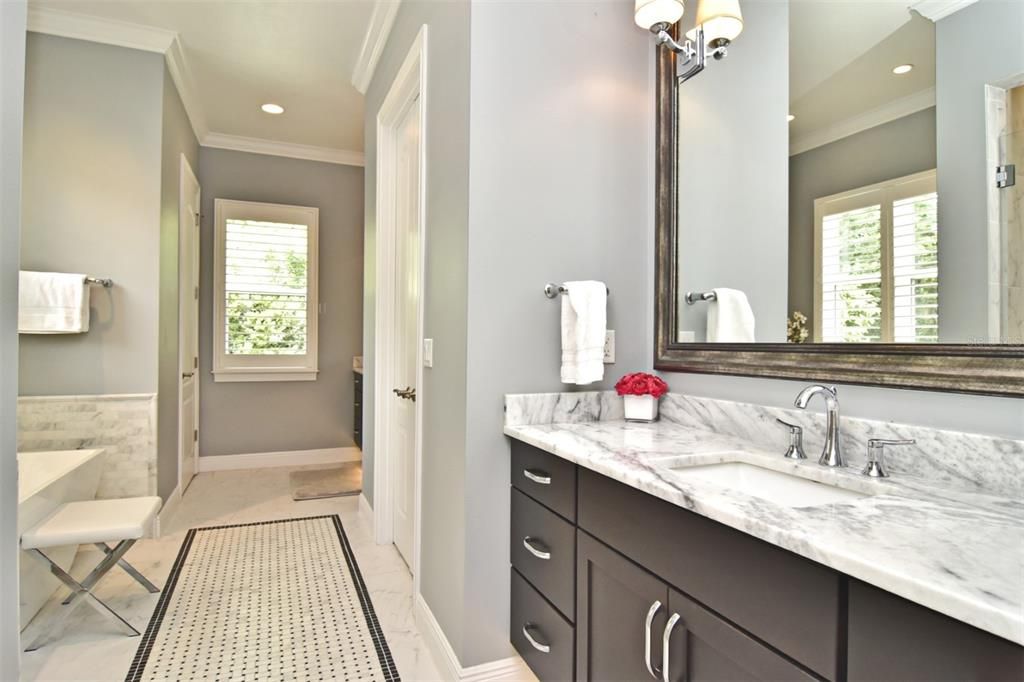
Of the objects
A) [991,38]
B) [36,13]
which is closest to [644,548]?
[991,38]

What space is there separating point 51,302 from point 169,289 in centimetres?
72

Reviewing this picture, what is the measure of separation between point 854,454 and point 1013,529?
0.43 metres

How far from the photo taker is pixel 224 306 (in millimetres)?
4660

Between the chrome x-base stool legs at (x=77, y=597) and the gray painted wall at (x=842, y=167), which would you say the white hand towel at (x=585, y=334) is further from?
the chrome x-base stool legs at (x=77, y=597)

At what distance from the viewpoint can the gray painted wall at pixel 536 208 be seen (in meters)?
1.72

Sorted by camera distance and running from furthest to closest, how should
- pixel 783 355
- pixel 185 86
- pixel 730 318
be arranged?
pixel 185 86, pixel 730 318, pixel 783 355

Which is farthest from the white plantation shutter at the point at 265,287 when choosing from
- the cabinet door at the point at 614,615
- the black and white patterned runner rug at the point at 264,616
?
the cabinet door at the point at 614,615

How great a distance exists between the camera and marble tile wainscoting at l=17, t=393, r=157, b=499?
2.88 m

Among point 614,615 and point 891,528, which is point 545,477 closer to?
point 614,615

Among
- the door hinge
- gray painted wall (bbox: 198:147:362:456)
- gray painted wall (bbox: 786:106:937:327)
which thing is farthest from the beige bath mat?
the door hinge

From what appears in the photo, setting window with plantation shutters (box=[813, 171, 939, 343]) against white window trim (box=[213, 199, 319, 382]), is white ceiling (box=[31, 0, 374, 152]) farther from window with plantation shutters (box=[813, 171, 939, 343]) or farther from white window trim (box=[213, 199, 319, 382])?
window with plantation shutters (box=[813, 171, 939, 343])

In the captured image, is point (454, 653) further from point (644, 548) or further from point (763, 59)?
point (763, 59)

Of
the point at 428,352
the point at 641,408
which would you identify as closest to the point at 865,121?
the point at 641,408

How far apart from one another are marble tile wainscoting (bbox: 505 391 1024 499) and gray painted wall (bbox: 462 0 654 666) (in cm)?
8
